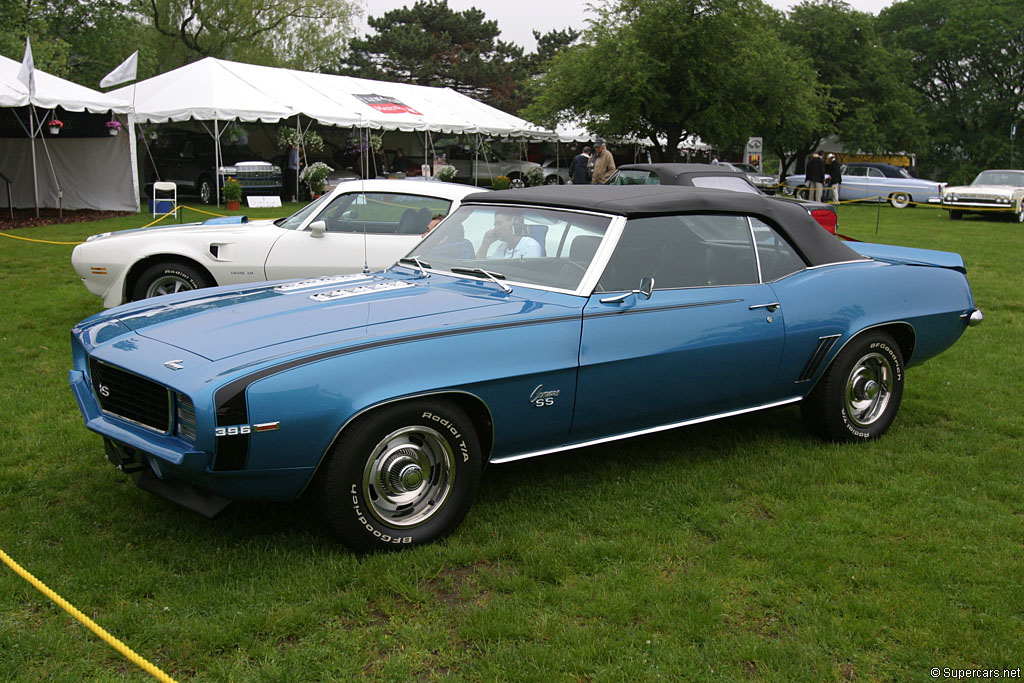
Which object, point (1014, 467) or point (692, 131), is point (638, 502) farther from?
point (692, 131)

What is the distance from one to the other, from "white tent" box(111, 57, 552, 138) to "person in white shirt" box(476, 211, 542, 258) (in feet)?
60.3

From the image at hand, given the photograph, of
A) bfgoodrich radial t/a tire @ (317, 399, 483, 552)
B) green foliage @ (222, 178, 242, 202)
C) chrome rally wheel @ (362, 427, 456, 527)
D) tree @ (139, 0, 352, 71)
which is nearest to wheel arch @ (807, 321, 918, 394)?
bfgoodrich radial t/a tire @ (317, 399, 483, 552)

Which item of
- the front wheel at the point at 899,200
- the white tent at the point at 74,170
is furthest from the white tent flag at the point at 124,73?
the front wheel at the point at 899,200

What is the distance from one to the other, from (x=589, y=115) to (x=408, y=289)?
26620 millimetres

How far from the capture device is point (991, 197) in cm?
2189

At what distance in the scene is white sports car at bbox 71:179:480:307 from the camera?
7473 millimetres

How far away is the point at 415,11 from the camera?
54.6 meters

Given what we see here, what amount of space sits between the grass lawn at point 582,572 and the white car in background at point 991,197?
1922cm

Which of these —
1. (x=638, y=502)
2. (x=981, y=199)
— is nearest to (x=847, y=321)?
(x=638, y=502)

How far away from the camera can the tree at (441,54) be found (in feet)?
169

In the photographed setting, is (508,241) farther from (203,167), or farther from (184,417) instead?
(203,167)

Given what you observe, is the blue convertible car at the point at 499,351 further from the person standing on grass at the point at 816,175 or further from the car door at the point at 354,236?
the person standing on grass at the point at 816,175

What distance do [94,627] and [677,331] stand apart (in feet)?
9.06

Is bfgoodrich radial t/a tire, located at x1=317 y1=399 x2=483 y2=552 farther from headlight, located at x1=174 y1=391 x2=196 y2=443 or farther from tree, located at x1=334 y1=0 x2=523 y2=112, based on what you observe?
tree, located at x1=334 y1=0 x2=523 y2=112
